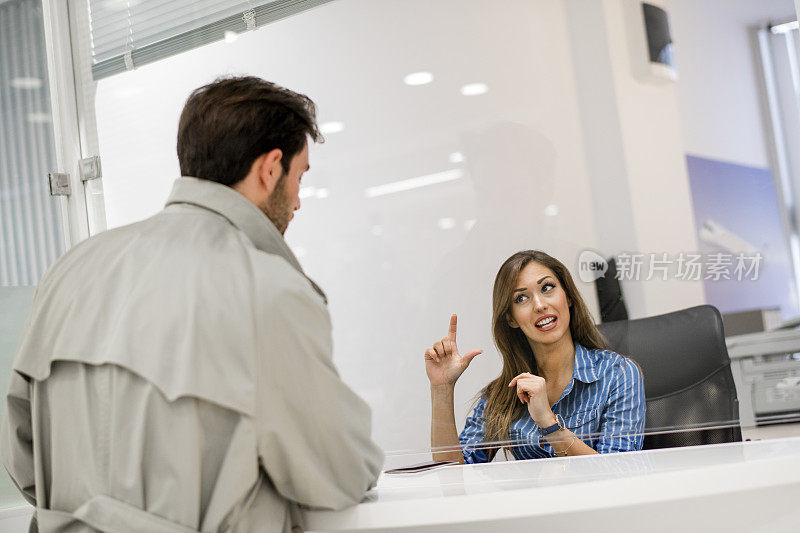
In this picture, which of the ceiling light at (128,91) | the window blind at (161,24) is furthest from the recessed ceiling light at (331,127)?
the ceiling light at (128,91)

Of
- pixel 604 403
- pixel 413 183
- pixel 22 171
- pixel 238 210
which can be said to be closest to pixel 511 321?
pixel 604 403

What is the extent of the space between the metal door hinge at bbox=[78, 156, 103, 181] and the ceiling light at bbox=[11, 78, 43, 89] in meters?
0.30

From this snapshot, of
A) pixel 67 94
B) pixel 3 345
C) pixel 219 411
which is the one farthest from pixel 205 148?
pixel 67 94

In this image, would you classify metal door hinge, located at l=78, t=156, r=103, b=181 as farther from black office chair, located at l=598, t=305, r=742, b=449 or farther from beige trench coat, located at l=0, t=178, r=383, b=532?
black office chair, located at l=598, t=305, r=742, b=449

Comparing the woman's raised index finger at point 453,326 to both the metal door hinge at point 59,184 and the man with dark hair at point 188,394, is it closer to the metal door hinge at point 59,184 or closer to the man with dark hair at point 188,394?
A: the man with dark hair at point 188,394

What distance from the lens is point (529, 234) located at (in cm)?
237

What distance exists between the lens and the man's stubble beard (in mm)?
1525

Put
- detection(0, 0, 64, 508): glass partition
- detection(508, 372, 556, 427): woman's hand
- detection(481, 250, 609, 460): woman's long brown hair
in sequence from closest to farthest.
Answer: detection(508, 372, 556, 427): woman's hand < detection(481, 250, 609, 460): woman's long brown hair < detection(0, 0, 64, 508): glass partition

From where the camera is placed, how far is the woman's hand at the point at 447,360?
245 cm

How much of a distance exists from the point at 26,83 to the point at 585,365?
2149 millimetres

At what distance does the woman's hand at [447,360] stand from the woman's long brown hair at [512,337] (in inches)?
4.0

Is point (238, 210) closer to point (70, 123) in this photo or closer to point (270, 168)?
point (270, 168)

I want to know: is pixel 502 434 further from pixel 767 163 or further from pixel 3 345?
pixel 3 345

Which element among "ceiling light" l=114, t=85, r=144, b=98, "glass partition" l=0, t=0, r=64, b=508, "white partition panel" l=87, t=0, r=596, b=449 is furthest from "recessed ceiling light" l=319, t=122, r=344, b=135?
Answer: "glass partition" l=0, t=0, r=64, b=508
